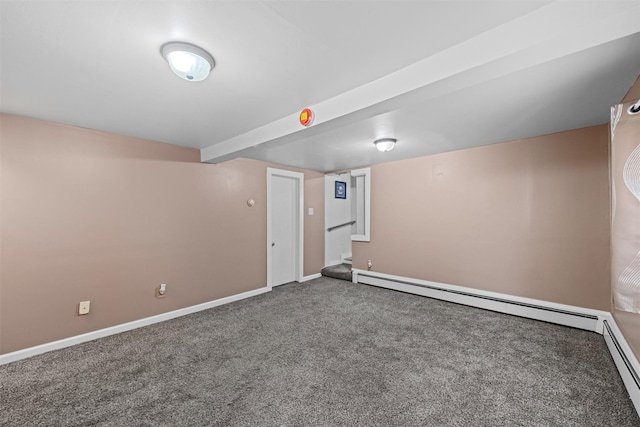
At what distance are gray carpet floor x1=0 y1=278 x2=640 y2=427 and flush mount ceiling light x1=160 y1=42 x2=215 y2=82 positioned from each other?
2197mm

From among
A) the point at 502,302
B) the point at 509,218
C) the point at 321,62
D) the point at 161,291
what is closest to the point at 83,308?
the point at 161,291

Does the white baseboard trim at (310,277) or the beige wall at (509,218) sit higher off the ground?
the beige wall at (509,218)

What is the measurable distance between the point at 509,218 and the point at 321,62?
10.7 ft

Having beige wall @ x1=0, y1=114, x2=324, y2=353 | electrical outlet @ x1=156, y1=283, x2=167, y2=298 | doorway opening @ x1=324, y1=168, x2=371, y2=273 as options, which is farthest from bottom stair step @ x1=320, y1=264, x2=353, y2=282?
electrical outlet @ x1=156, y1=283, x2=167, y2=298

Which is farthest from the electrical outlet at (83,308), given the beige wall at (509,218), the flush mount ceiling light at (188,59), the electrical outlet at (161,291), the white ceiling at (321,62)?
the beige wall at (509,218)

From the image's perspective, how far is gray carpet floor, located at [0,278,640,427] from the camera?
1.75 metres

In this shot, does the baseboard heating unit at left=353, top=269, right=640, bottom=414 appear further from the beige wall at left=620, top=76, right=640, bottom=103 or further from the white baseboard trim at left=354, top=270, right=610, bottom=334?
the beige wall at left=620, top=76, right=640, bottom=103

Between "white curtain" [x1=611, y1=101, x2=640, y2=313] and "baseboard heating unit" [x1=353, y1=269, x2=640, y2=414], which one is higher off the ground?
"white curtain" [x1=611, y1=101, x2=640, y2=313]

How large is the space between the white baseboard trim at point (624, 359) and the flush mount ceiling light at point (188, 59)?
3480mm

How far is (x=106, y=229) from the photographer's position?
9.85 feet

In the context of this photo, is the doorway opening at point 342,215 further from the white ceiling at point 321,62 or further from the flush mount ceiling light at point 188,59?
the flush mount ceiling light at point 188,59

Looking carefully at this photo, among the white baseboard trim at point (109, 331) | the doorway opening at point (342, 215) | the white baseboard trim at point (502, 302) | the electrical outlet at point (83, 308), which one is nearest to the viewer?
the white baseboard trim at point (109, 331)

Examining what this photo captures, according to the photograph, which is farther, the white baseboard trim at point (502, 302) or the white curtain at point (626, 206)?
the white baseboard trim at point (502, 302)

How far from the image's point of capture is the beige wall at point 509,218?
2984 millimetres
